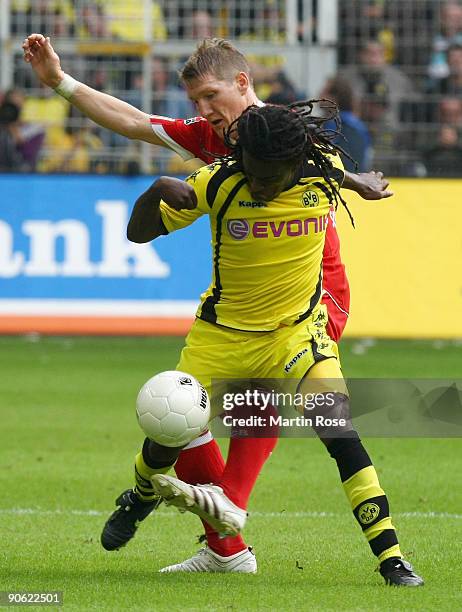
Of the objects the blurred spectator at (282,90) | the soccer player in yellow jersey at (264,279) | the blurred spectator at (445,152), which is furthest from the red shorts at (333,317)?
the blurred spectator at (445,152)

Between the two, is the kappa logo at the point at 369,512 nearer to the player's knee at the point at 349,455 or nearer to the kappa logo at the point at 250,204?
the player's knee at the point at 349,455

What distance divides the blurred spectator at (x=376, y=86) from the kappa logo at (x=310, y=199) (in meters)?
13.1

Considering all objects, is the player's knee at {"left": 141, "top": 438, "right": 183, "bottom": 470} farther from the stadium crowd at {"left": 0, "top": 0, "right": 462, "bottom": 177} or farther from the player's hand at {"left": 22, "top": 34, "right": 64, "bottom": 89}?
the stadium crowd at {"left": 0, "top": 0, "right": 462, "bottom": 177}

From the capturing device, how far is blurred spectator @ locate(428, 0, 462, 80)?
19.0m

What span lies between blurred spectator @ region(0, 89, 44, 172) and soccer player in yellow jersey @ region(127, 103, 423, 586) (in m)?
10.7

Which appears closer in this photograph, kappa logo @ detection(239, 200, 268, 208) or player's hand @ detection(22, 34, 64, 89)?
kappa logo @ detection(239, 200, 268, 208)

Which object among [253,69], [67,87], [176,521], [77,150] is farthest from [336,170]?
[253,69]

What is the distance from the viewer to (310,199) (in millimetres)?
5910

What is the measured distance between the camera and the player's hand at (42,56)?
6.78 m

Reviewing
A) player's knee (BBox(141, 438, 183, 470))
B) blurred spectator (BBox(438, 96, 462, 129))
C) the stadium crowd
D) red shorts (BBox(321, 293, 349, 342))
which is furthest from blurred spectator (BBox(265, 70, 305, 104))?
player's knee (BBox(141, 438, 183, 470))

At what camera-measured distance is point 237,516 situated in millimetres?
5723

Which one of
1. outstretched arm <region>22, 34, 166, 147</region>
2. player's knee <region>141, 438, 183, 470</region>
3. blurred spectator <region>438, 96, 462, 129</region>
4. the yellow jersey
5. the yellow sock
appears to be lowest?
blurred spectator <region>438, 96, 462, 129</region>

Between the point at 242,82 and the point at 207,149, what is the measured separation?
0.41m

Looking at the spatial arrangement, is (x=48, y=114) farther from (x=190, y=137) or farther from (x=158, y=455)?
(x=158, y=455)
